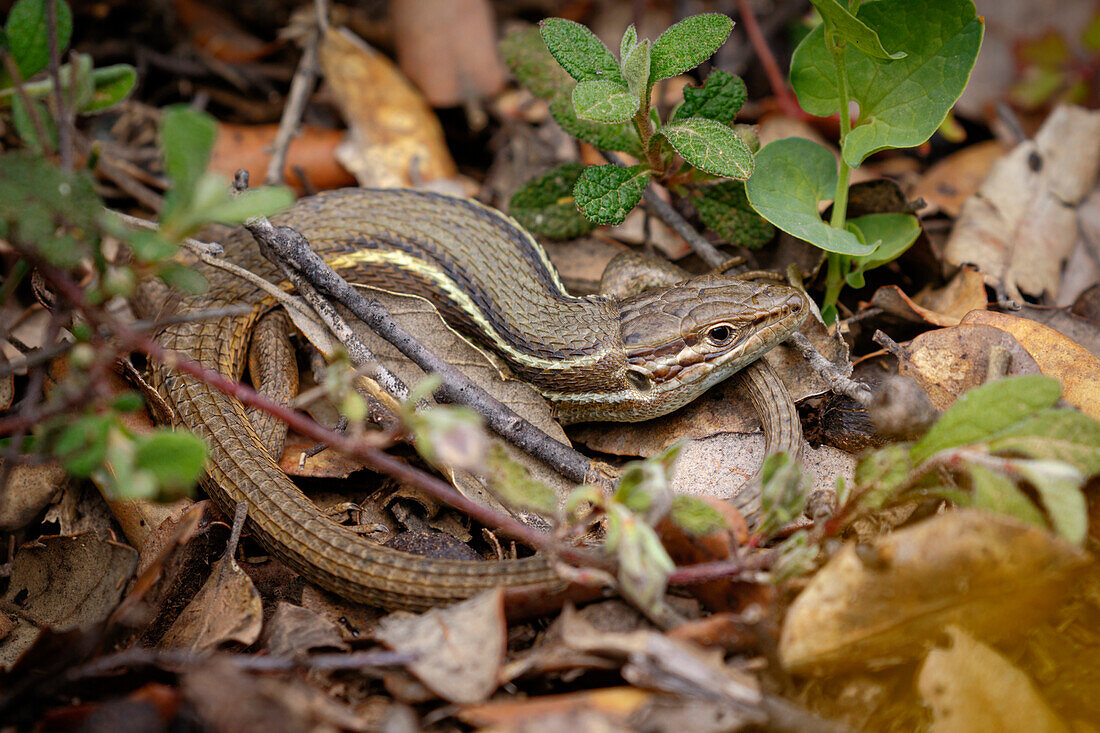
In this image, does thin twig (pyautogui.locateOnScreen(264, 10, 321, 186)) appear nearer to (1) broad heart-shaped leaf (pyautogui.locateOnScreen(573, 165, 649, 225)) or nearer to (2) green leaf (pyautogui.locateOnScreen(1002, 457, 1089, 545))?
(1) broad heart-shaped leaf (pyautogui.locateOnScreen(573, 165, 649, 225))

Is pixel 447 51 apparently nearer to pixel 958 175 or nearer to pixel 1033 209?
pixel 958 175

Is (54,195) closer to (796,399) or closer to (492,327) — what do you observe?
(492,327)

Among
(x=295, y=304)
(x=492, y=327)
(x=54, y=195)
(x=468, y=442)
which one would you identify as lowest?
(x=492, y=327)

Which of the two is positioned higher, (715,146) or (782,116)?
(715,146)

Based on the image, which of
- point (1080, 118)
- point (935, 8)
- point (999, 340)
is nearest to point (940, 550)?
point (999, 340)

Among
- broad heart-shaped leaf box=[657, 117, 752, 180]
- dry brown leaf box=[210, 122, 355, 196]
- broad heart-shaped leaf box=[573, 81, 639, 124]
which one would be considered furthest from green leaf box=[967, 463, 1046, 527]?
dry brown leaf box=[210, 122, 355, 196]

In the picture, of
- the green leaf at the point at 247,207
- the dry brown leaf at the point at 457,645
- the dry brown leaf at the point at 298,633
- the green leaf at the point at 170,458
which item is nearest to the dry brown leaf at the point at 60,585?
the dry brown leaf at the point at 298,633

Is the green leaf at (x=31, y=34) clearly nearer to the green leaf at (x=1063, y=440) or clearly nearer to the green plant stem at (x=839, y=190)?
the green plant stem at (x=839, y=190)
